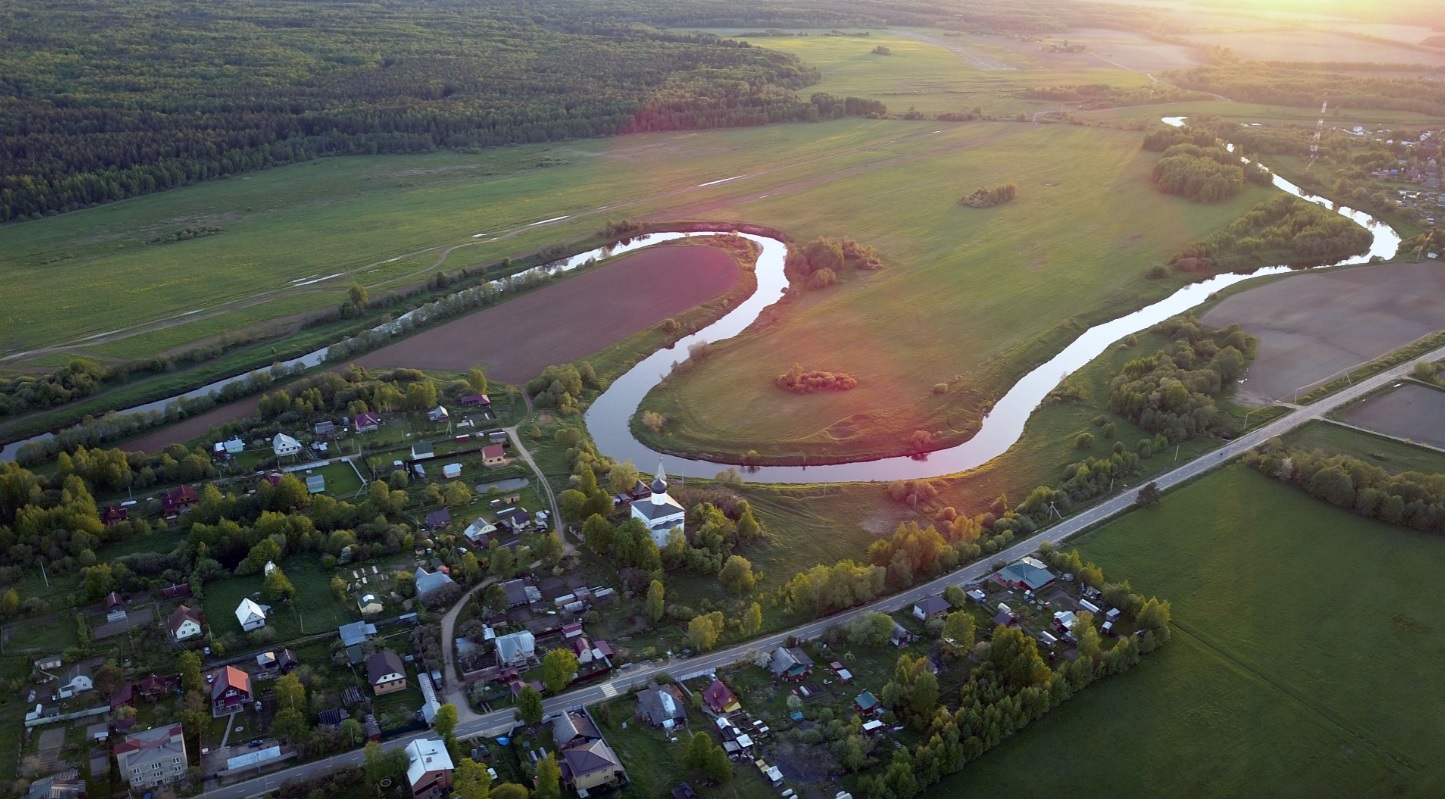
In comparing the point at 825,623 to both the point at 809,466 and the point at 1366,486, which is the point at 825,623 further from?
the point at 1366,486

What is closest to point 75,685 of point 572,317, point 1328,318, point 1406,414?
point 572,317

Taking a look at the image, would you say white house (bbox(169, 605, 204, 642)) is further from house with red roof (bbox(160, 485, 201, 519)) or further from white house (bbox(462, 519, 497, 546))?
white house (bbox(462, 519, 497, 546))

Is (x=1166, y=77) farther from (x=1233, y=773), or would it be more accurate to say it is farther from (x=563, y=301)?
(x=1233, y=773)

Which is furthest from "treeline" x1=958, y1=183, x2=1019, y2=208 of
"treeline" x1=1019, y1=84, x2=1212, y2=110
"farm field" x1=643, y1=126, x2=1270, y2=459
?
"treeline" x1=1019, y1=84, x2=1212, y2=110

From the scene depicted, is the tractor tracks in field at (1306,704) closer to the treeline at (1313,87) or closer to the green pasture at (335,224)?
the green pasture at (335,224)

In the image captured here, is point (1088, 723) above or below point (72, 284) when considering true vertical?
below

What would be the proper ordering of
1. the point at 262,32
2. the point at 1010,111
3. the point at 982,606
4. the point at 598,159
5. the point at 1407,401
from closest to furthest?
1. the point at 982,606
2. the point at 1407,401
3. the point at 598,159
4. the point at 1010,111
5. the point at 262,32

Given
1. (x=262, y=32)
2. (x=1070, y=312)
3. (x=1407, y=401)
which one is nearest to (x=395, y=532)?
(x=1070, y=312)
